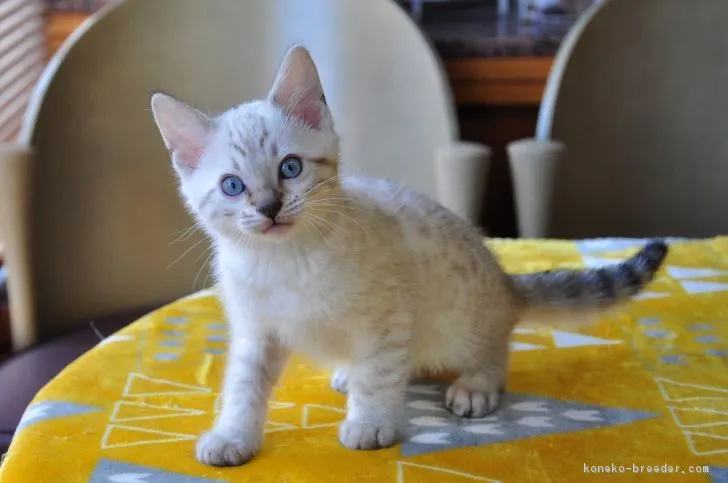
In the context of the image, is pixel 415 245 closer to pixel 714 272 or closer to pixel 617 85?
pixel 714 272

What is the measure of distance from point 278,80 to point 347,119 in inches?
36.2

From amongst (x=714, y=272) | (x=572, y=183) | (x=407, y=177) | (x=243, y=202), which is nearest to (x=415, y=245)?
(x=243, y=202)

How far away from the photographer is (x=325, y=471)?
87 centimetres

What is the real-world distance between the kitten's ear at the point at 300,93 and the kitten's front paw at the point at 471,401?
1.31 ft

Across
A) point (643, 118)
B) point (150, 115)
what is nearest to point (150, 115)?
point (150, 115)

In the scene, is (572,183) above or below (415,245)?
below

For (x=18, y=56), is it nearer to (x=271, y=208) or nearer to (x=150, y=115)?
(x=150, y=115)

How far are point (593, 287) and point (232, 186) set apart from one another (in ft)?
1.87

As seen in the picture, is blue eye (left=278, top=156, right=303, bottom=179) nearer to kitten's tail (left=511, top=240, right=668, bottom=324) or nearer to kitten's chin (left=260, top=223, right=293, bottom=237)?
kitten's chin (left=260, top=223, right=293, bottom=237)

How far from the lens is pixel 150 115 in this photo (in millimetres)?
1727

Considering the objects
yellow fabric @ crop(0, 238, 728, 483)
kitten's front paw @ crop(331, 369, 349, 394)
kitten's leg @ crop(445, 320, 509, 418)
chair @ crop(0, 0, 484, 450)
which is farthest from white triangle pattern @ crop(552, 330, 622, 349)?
chair @ crop(0, 0, 484, 450)

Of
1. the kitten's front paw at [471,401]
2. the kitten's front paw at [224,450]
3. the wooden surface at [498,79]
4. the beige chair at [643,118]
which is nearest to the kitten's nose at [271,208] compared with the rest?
the kitten's front paw at [224,450]

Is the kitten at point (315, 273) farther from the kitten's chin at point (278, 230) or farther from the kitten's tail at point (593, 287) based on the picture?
the kitten's tail at point (593, 287)

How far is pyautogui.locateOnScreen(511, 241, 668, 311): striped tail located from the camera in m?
1.14
